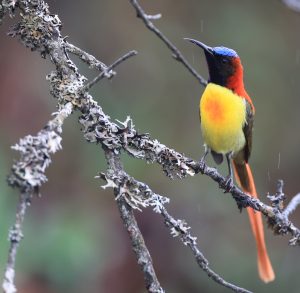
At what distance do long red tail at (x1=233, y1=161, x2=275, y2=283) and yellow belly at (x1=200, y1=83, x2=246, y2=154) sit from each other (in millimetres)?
325

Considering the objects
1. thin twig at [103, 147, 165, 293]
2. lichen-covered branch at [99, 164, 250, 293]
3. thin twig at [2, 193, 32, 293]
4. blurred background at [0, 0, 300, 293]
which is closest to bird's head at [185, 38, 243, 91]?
blurred background at [0, 0, 300, 293]

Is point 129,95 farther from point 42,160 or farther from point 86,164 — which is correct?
point 42,160

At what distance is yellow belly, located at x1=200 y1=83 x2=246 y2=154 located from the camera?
3752 millimetres

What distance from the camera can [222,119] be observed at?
379 cm

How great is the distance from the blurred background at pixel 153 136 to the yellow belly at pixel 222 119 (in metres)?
1.07

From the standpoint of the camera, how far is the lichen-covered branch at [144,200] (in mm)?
2094

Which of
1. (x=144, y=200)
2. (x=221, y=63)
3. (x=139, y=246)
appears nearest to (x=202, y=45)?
(x=221, y=63)

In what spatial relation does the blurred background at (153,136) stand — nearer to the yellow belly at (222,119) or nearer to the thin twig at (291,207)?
the yellow belly at (222,119)

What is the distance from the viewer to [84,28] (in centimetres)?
639

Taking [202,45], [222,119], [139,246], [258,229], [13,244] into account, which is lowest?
[13,244]

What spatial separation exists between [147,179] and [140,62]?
1395mm

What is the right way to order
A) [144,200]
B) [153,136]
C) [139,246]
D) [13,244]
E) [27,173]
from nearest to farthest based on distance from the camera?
[13,244], [27,173], [139,246], [144,200], [153,136]

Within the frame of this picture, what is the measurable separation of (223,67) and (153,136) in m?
2.02

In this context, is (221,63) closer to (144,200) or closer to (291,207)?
(291,207)
